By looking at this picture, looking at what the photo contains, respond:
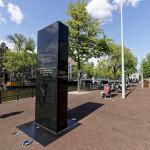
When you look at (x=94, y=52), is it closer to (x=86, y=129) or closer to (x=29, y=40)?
(x=86, y=129)

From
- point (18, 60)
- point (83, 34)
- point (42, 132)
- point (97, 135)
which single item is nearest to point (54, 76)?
point (42, 132)

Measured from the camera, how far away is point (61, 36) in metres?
6.47

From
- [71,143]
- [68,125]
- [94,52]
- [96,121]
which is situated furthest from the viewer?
[94,52]

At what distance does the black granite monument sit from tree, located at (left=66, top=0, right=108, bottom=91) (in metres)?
14.3

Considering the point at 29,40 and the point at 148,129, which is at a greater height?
the point at 29,40

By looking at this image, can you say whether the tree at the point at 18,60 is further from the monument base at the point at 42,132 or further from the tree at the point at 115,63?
the monument base at the point at 42,132

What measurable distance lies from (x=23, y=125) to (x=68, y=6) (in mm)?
17880

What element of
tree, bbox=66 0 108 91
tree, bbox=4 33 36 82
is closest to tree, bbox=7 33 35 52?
tree, bbox=4 33 36 82

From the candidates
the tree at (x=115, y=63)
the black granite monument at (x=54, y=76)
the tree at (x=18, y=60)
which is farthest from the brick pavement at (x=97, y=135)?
the tree at (x=18, y=60)

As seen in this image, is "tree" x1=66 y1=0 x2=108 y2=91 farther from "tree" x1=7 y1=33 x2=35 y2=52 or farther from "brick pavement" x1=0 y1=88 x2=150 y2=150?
"tree" x1=7 y1=33 x2=35 y2=52

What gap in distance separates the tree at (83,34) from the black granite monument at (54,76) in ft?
46.9

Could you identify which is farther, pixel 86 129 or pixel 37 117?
pixel 37 117

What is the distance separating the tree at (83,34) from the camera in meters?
21.1

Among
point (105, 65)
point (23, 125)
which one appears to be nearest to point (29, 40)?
point (105, 65)
